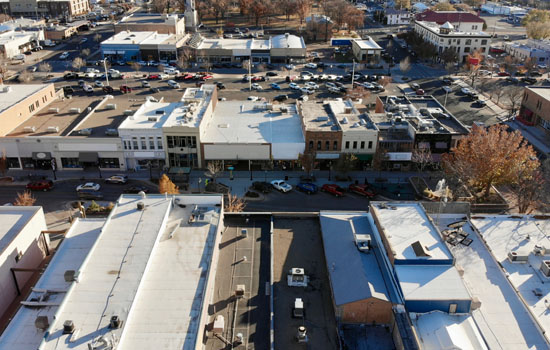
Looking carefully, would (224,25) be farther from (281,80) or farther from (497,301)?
(497,301)

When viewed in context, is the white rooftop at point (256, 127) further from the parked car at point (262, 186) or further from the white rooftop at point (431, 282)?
the white rooftop at point (431, 282)

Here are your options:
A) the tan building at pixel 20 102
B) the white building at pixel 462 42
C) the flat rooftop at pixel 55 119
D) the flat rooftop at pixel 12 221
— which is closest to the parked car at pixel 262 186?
the flat rooftop at pixel 12 221

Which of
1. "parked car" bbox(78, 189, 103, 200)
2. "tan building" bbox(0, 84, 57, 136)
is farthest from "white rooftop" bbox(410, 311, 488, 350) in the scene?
"tan building" bbox(0, 84, 57, 136)

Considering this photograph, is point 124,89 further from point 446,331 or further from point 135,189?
point 446,331

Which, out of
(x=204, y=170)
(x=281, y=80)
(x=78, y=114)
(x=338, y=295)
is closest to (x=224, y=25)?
(x=281, y=80)

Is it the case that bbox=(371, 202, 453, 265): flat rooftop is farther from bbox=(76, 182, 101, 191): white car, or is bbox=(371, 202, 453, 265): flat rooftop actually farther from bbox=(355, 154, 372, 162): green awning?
bbox=(76, 182, 101, 191): white car

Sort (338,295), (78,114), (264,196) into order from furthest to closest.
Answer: (78,114) → (264,196) → (338,295)

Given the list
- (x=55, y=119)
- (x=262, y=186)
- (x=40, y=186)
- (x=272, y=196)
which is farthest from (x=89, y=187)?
(x=272, y=196)
